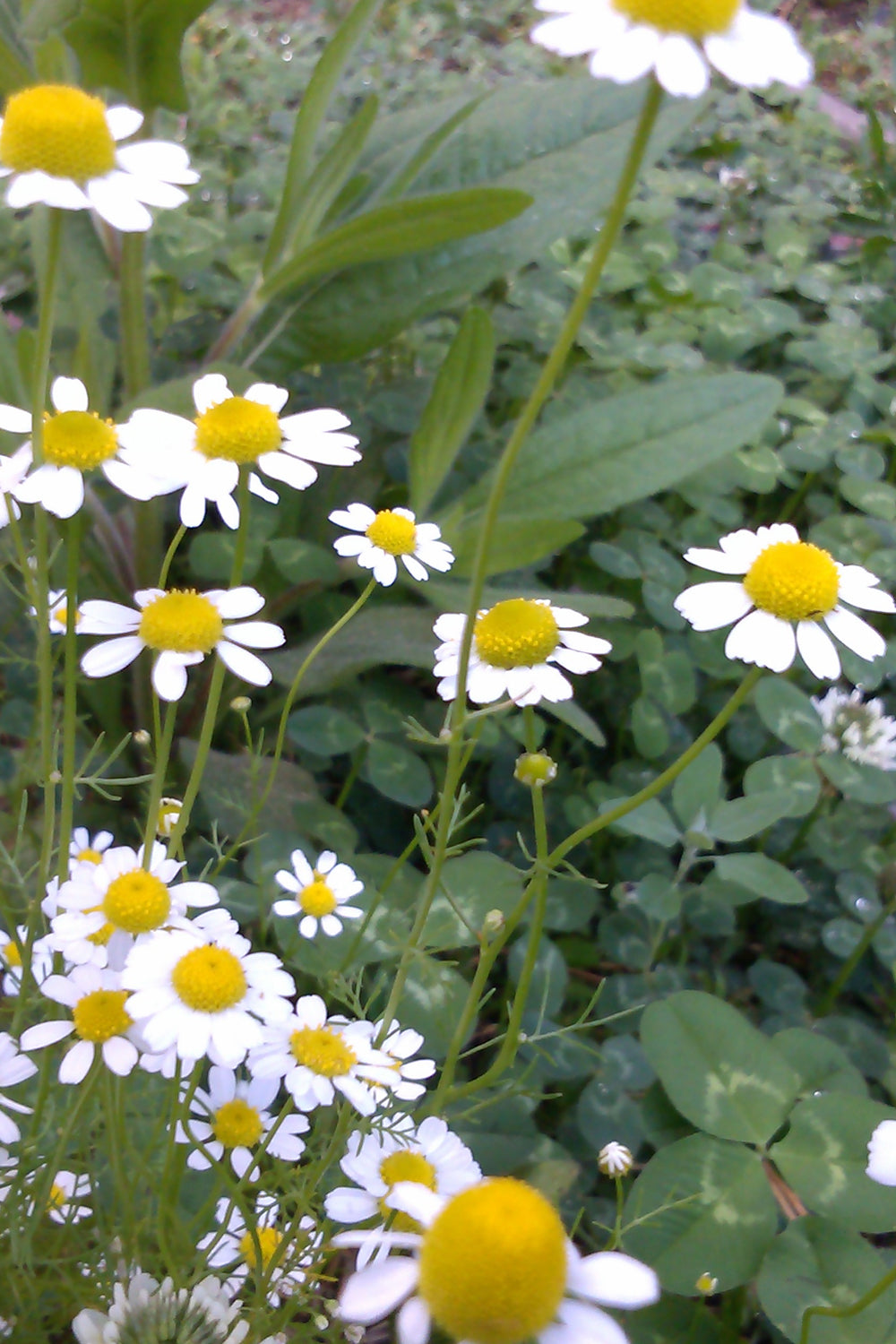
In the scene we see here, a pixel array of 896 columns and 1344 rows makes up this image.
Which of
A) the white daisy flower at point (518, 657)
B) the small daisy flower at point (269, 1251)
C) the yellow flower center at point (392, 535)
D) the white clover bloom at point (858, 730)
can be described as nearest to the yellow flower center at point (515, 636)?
the white daisy flower at point (518, 657)

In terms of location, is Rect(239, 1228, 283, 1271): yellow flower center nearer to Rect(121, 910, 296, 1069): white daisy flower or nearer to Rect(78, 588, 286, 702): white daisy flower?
Rect(121, 910, 296, 1069): white daisy flower

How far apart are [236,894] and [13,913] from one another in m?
0.17

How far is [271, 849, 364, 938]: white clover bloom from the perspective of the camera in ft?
2.19

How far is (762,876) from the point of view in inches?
35.3

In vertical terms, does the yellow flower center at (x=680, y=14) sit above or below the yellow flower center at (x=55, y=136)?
above

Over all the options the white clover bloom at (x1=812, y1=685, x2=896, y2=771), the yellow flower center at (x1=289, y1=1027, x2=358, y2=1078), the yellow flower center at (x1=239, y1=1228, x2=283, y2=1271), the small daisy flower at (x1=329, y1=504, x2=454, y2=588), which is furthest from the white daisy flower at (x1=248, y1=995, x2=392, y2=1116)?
the white clover bloom at (x1=812, y1=685, x2=896, y2=771)

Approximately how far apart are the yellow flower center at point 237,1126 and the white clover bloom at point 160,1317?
7cm

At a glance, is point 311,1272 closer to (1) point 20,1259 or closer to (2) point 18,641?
(1) point 20,1259

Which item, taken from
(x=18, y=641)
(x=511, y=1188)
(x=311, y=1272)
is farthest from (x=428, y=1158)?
(x=18, y=641)

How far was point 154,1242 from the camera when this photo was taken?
2.27 feet

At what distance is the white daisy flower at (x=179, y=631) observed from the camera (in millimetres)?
522

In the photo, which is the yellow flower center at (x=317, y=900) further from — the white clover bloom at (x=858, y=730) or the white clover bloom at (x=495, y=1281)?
the white clover bloom at (x=858, y=730)

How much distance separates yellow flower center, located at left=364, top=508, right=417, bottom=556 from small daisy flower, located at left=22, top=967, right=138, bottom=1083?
11.3 inches

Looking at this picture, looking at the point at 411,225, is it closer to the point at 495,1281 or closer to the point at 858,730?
the point at 858,730
